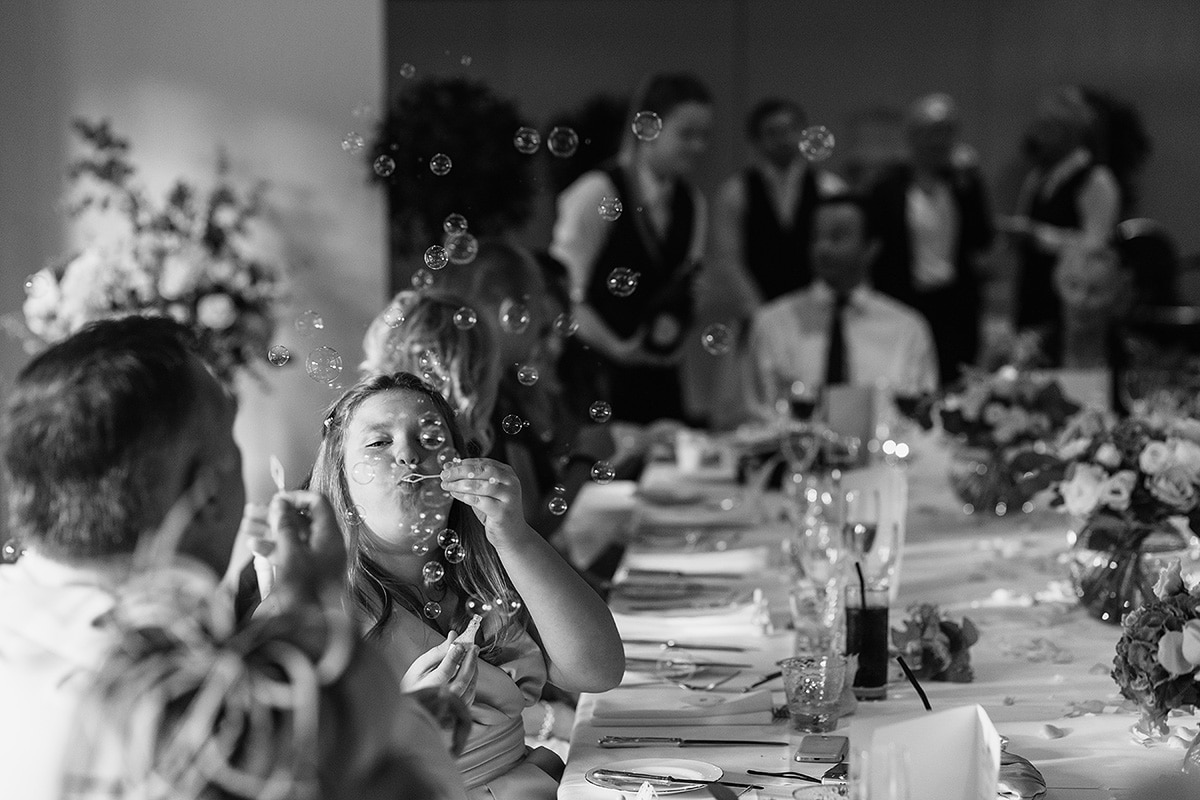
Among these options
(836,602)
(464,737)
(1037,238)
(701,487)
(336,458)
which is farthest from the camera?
(1037,238)

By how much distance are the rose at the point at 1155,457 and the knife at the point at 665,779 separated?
1.04 meters

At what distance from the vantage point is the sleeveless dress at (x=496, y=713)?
194 cm

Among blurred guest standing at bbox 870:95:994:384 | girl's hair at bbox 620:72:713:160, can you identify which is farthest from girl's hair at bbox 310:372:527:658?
blurred guest standing at bbox 870:95:994:384

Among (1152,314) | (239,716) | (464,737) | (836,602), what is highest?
(239,716)

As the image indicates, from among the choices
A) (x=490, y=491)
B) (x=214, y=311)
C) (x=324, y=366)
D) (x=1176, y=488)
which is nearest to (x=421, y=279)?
(x=324, y=366)

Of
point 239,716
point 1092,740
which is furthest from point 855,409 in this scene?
point 239,716

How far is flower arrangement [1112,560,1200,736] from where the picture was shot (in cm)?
174

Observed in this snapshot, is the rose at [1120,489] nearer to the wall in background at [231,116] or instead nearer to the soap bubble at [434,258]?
the soap bubble at [434,258]

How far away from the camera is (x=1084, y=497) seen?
2420 millimetres

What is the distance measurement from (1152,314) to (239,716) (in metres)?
7.32

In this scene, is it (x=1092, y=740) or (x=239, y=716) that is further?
(x=1092, y=740)

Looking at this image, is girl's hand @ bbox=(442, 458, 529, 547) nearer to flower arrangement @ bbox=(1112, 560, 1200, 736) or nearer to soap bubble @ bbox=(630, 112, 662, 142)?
flower arrangement @ bbox=(1112, 560, 1200, 736)

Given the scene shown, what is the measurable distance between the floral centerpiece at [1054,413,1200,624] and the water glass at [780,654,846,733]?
70 centimetres

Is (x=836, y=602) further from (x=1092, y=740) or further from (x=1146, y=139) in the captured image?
(x=1146, y=139)
